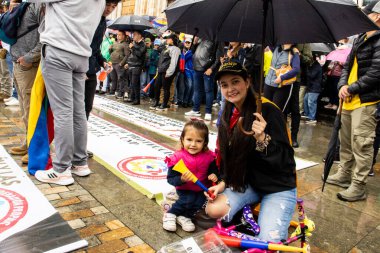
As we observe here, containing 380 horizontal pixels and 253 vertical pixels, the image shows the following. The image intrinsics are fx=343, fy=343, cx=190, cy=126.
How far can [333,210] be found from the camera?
135 inches

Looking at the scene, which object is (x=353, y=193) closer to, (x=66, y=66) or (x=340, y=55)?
(x=66, y=66)

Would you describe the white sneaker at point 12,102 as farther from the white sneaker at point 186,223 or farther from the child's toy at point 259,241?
the child's toy at point 259,241

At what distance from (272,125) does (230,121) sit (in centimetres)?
36

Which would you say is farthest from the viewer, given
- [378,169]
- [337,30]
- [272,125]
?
[378,169]

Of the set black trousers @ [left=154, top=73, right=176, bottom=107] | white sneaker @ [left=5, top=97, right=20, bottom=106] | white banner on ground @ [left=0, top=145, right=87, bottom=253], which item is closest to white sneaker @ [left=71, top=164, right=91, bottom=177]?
white banner on ground @ [left=0, top=145, right=87, bottom=253]

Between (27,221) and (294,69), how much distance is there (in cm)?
428

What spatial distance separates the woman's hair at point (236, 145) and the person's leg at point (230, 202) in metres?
0.06

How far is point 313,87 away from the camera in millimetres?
8812

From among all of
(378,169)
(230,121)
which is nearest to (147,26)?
(378,169)

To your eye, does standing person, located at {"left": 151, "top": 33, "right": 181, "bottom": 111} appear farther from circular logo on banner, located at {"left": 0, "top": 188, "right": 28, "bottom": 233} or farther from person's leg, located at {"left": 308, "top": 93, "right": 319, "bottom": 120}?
circular logo on banner, located at {"left": 0, "top": 188, "right": 28, "bottom": 233}

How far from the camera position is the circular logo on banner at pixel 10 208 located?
247 centimetres

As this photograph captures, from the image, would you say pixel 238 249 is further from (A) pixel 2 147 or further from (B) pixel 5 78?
(B) pixel 5 78

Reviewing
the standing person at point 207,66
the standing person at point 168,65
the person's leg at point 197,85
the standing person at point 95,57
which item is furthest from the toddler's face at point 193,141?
the standing person at point 168,65

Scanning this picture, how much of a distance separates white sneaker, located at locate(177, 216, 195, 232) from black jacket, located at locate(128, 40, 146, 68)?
6.84 m
